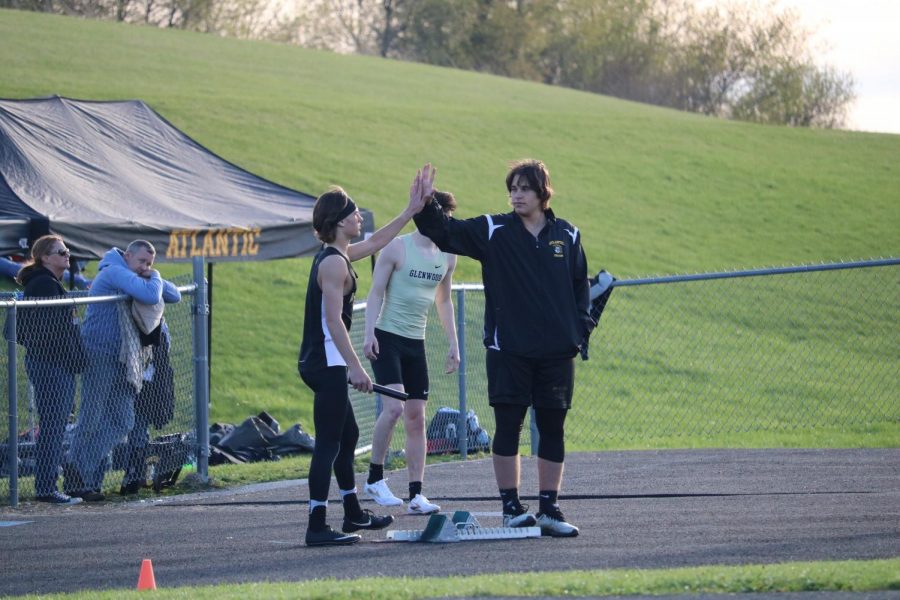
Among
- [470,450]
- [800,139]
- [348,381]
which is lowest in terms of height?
[470,450]

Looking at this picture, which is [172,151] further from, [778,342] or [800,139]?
[800,139]

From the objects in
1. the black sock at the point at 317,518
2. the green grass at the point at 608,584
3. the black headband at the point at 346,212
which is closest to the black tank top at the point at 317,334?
the black headband at the point at 346,212

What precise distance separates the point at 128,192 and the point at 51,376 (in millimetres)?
3565

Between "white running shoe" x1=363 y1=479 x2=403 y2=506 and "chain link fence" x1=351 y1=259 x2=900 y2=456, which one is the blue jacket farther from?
"chain link fence" x1=351 y1=259 x2=900 y2=456

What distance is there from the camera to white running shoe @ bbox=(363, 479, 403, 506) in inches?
321

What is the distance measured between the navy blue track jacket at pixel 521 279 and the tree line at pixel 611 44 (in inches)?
2105

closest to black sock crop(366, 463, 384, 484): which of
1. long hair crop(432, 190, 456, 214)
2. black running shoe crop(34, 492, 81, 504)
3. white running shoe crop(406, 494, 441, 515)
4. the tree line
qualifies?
white running shoe crop(406, 494, 441, 515)

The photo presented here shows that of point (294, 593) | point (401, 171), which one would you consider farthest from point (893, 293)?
point (294, 593)

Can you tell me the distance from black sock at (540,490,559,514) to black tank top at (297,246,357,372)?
132 centimetres

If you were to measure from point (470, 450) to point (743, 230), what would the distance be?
20.9 m

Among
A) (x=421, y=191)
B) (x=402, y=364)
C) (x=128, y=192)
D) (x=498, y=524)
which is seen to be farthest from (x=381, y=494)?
(x=128, y=192)

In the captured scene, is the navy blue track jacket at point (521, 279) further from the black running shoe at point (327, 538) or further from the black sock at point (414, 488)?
the black sock at point (414, 488)

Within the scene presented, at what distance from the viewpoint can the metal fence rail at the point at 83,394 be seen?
9.09 metres

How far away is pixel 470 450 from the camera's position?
1183cm
